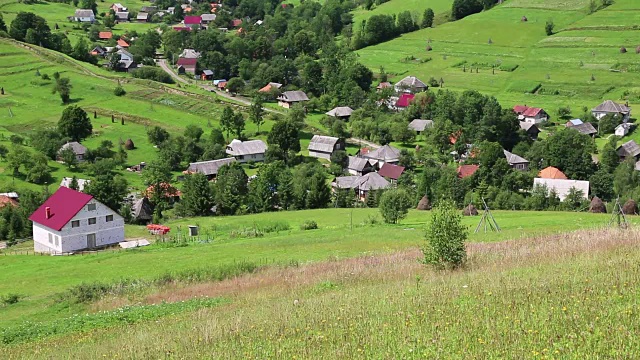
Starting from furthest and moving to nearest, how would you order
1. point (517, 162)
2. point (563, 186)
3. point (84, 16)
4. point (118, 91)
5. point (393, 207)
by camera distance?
1. point (84, 16)
2. point (118, 91)
3. point (517, 162)
4. point (563, 186)
5. point (393, 207)

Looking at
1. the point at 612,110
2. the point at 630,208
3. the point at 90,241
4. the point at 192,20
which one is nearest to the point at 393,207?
the point at 630,208

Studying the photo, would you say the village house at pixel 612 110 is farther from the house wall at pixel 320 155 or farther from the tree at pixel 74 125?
the tree at pixel 74 125

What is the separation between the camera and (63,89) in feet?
289

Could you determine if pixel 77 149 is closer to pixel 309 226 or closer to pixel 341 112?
pixel 309 226

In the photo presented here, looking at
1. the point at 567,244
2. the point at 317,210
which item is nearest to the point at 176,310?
the point at 567,244

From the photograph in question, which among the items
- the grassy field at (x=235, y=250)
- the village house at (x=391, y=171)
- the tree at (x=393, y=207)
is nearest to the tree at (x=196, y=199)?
the grassy field at (x=235, y=250)

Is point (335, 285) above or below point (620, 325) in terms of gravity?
below

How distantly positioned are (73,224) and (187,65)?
74.5 metres

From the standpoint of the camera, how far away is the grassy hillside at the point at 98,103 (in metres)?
76.1

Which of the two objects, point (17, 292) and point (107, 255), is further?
point (107, 255)

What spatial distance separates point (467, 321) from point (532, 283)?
109 inches

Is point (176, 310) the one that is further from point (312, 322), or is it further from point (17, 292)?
point (17, 292)

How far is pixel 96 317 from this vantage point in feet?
67.0

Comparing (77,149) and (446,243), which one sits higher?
(77,149)
